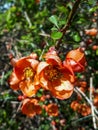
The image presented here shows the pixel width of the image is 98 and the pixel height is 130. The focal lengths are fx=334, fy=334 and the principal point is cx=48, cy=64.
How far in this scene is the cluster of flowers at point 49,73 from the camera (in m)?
1.38

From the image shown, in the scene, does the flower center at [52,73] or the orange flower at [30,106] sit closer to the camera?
the flower center at [52,73]

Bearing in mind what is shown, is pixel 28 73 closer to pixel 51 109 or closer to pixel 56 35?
pixel 56 35

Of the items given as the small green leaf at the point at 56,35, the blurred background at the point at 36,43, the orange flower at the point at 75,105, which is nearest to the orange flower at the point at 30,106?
the blurred background at the point at 36,43

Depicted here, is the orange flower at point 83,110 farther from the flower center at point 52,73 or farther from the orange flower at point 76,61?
the orange flower at point 76,61

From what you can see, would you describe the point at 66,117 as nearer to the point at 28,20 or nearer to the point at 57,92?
the point at 28,20

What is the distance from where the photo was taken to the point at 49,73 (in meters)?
1.56

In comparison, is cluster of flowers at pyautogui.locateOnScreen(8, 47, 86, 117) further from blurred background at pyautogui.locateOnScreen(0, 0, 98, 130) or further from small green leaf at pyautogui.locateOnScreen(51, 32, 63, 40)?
blurred background at pyautogui.locateOnScreen(0, 0, 98, 130)

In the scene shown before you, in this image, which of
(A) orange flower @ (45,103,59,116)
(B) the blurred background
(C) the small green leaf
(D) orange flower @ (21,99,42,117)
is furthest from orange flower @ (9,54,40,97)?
(A) orange flower @ (45,103,59,116)

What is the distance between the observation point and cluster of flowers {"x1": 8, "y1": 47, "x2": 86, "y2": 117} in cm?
138

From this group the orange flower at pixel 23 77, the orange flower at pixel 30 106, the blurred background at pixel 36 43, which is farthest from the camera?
the blurred background at pixel 36 43

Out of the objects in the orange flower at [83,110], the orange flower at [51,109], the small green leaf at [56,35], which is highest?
the small green leaf at [56,35]

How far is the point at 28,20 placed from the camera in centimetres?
358

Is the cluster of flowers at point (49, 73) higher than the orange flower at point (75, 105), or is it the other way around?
the cluster of flowers at point (49, 73)

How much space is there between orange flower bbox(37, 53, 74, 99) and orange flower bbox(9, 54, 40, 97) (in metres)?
0.08
